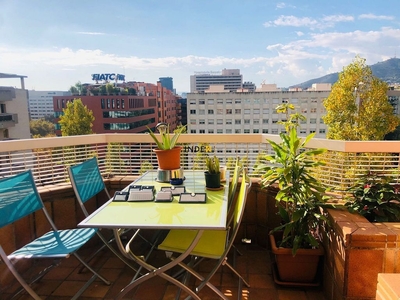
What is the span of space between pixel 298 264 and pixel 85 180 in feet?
6.33

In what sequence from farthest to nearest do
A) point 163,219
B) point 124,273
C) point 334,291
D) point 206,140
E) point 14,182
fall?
point 206,140
point 124,273
point 14,182
point 334,291
point 163,219

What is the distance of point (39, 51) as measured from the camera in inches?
1195

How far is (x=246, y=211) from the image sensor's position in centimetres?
318

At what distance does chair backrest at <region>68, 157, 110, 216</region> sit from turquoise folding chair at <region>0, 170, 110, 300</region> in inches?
10.9

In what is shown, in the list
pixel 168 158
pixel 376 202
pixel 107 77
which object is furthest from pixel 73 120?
pixel 376 202

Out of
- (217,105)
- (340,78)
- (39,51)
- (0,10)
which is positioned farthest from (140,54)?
(0,10)

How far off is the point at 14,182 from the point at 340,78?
68.1 feet

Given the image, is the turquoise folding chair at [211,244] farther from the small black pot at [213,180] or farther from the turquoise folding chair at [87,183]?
the turquoise folding chair at [87,183]

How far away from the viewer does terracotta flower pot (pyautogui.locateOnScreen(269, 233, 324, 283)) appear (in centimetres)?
234

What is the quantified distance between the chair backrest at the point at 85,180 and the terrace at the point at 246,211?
0.42 m

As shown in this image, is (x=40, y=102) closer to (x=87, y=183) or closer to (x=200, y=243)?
(x=87, y=183)

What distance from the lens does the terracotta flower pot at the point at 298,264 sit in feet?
7.68

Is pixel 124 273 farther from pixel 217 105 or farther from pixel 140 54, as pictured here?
pixel 140 54

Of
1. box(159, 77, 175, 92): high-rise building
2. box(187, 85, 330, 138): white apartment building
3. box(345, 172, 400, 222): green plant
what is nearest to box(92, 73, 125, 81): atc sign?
box(187, 85, 330, 138): white apartment building
